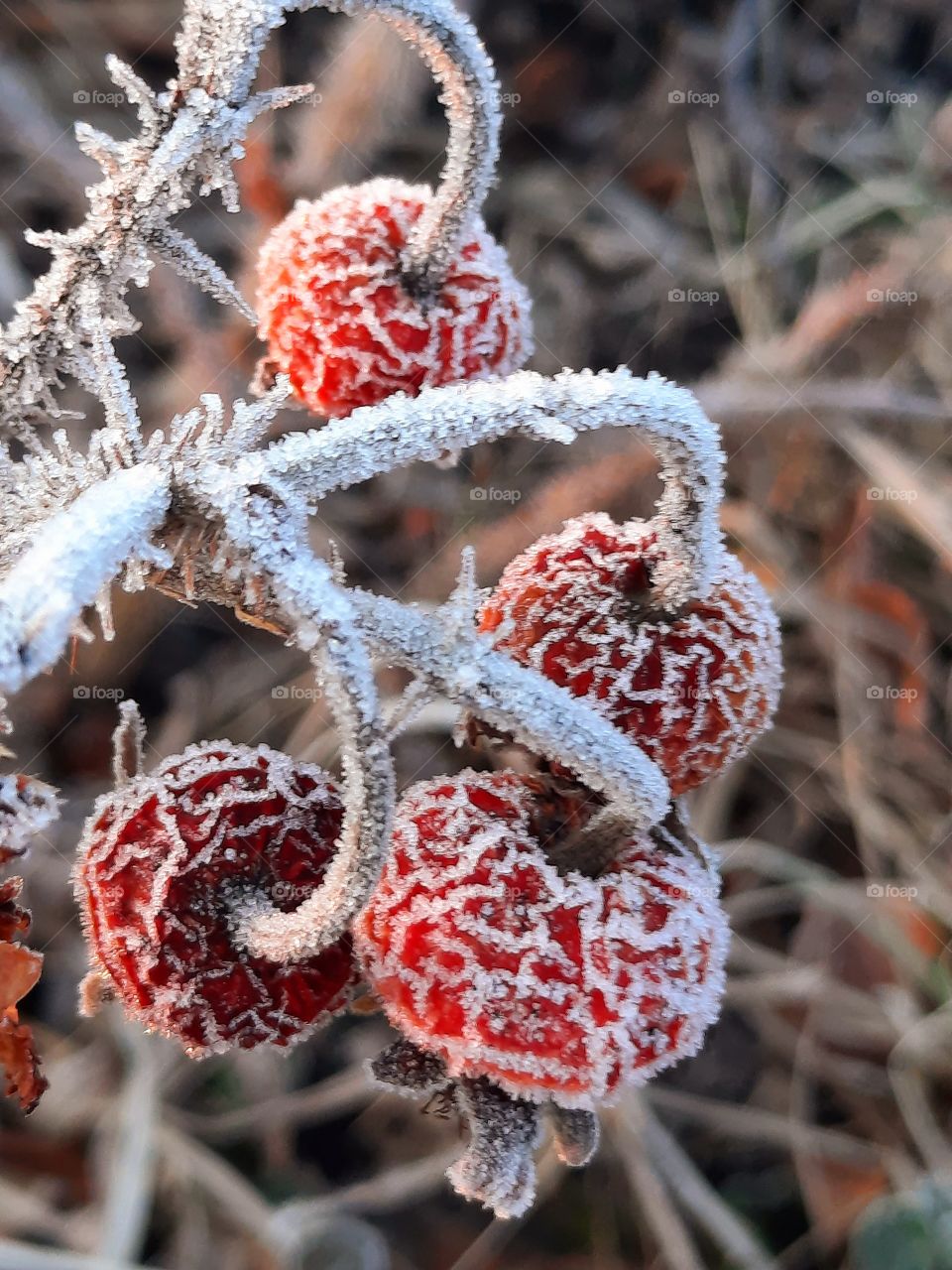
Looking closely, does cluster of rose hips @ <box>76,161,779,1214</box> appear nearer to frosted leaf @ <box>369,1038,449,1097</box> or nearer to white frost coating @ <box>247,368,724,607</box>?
frosted leaf @ <box>369,1038,449,1097</box>

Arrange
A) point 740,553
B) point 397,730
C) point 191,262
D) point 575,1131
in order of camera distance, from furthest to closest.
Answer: point 740,553, point 575,1131, point 191,262, point 397,730

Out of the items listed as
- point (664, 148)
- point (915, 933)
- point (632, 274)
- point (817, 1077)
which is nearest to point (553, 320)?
point (632, 274)

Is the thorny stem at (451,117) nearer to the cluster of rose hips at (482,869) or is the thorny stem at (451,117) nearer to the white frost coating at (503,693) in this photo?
the cluster of rose hips at (482,869)

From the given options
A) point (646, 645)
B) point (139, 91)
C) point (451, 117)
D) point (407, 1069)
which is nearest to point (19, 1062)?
point (407, 1069)

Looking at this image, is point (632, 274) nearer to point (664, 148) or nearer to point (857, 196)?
point (664, 148)

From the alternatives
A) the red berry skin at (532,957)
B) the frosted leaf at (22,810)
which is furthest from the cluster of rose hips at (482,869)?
the frosted leaf at (22,810)

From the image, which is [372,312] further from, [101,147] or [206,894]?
[206,894]

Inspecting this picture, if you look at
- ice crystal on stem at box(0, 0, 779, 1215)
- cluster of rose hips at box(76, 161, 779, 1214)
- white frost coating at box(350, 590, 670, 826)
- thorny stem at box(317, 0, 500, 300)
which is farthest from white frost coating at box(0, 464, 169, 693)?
thorny stem at box(317, 0, 500, 300)
